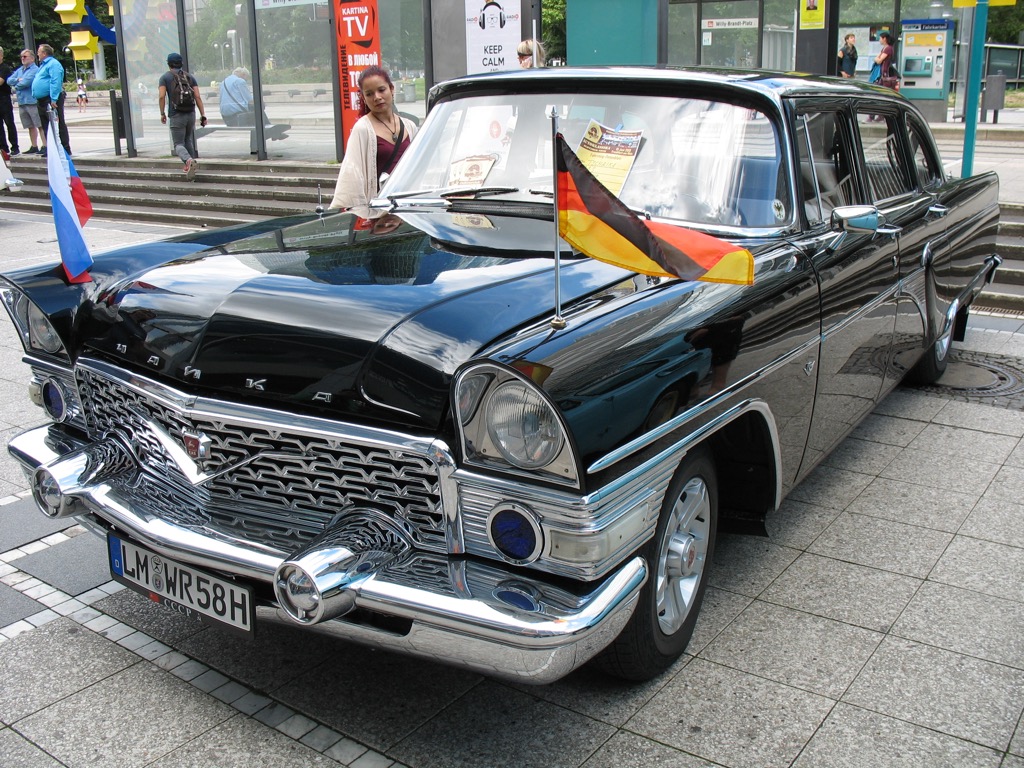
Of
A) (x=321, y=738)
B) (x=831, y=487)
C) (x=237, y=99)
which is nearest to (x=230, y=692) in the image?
(x=321, y=738)

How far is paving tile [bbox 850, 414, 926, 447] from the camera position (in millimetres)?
5324

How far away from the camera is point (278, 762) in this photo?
2.76 m

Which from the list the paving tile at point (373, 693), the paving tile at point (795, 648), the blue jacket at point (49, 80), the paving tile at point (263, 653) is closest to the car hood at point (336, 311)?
the paving tile at point (373, 693)

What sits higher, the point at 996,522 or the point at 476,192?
the point at 476,192

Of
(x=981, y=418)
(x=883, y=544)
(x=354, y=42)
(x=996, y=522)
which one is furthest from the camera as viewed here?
(x=354, y=42)

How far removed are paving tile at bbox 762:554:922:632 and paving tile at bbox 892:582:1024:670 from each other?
55 millimetres

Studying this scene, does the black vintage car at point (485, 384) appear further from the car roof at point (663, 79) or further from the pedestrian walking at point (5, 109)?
the pedestrian walking at point (5, 109)

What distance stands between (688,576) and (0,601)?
8.21ft

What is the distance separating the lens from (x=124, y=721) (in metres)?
2.96

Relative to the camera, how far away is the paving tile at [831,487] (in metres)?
4.55

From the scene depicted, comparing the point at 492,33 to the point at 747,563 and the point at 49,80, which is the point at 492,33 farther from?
the point at 747,563

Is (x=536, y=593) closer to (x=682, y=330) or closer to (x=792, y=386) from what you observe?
(x=682, y=330)

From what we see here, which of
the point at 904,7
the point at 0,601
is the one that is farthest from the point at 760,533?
the point at 904,7

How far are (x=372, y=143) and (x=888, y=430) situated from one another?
3257 mm
